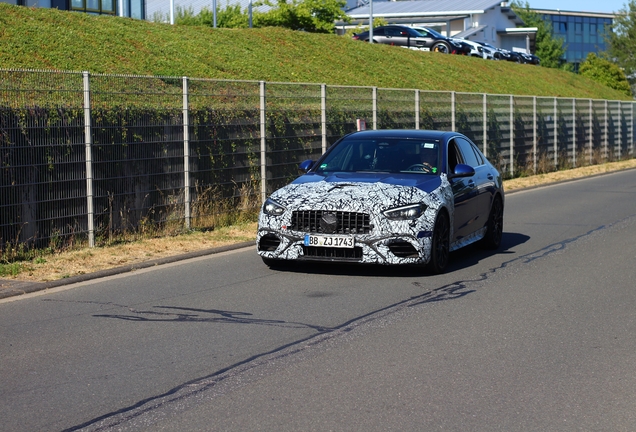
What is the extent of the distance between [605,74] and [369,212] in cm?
6418

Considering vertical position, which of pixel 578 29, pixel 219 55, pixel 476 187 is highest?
pixel 578 29

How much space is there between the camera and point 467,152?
12.8m

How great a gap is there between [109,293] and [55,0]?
1141 inches

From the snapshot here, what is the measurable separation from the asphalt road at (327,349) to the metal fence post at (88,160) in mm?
1709

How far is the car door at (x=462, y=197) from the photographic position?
37.9 ft

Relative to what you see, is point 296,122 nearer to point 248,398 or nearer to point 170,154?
point 170,154

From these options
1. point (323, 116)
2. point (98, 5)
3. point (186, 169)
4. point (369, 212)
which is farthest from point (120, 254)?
point (98, 5)

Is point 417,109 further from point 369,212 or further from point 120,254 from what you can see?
point 369,212

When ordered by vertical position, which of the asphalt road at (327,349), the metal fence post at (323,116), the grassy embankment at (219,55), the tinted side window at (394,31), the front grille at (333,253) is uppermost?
the tinted side window at (394,31)

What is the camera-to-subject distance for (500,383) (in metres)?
6.21

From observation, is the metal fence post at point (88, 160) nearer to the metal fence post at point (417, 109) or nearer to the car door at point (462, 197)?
the car door at point (462, 197)

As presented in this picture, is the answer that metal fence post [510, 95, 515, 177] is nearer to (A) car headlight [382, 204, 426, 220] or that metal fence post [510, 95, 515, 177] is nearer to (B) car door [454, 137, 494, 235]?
(B) car door [454, 137, 494, 235]

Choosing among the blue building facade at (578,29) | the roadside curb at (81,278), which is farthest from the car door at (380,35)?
the blue building facade at (578,29)

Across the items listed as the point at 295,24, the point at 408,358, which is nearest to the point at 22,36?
the point at 408,358
